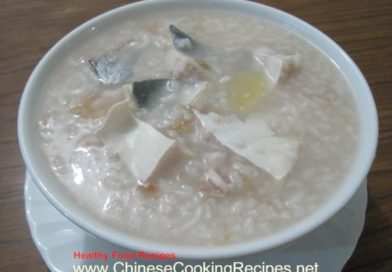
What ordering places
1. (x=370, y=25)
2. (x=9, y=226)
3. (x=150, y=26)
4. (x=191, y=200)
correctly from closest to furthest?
1. (x=191, y=200)
2. (x=9, y=226)
3. (x=150, y=26)
4. (x=370, y=25)

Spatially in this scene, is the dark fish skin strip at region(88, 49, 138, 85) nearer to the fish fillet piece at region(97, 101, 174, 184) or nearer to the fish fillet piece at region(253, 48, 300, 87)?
the fish fillet piece at region(97, 101, 174, 184)

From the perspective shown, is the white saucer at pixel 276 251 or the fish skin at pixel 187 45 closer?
the white saucer at pixel 276 251

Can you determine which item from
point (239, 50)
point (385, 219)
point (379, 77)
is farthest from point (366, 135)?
point (379, 77)

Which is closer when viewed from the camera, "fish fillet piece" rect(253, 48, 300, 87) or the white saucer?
the white saucer

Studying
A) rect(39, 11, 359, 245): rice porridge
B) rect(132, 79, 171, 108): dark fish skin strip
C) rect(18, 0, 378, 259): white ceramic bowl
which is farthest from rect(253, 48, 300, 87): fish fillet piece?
rect(132, 79, 171, 108): dark fish skin strip

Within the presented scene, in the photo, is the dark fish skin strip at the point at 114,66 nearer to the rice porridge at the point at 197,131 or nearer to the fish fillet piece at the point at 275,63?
the rice porridge at the point at 197,131

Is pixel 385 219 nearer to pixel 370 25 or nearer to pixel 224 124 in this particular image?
pixel 224 124

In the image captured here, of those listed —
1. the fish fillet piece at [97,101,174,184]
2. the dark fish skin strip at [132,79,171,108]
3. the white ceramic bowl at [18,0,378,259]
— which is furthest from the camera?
the dark fish skin strip at [132,79,171,108]

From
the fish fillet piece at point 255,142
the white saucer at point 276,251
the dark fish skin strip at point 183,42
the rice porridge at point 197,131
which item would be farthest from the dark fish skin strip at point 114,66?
the white saucer at point 276,251
